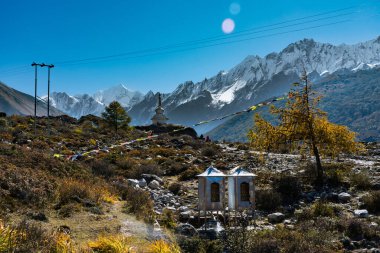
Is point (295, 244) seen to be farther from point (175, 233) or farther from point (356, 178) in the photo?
point (356, 178)

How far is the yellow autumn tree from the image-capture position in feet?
66.9

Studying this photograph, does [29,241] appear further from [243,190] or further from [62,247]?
[243,190]

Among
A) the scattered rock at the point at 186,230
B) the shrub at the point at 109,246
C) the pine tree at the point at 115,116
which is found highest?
the pine tree at the point at 115,116

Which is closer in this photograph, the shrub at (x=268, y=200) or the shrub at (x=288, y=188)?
the shrub at (x=268, y=200)

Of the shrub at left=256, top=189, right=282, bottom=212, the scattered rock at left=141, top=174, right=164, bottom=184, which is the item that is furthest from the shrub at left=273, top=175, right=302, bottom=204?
the scattered rock at left=141, top=174, right=164, bottom=184

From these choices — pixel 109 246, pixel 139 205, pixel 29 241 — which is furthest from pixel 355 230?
pixel 29 241

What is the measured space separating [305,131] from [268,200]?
6.16 meters

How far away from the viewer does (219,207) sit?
13.4 metres

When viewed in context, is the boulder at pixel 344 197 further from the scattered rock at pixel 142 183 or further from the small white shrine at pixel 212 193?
the scattered rock at pixel 142 183

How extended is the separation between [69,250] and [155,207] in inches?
289

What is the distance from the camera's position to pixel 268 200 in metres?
16.3

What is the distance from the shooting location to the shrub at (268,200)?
52.9ft

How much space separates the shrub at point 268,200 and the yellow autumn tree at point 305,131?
4.36 m

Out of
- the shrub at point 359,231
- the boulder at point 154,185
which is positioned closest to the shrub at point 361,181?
the shrub at point 359,231
